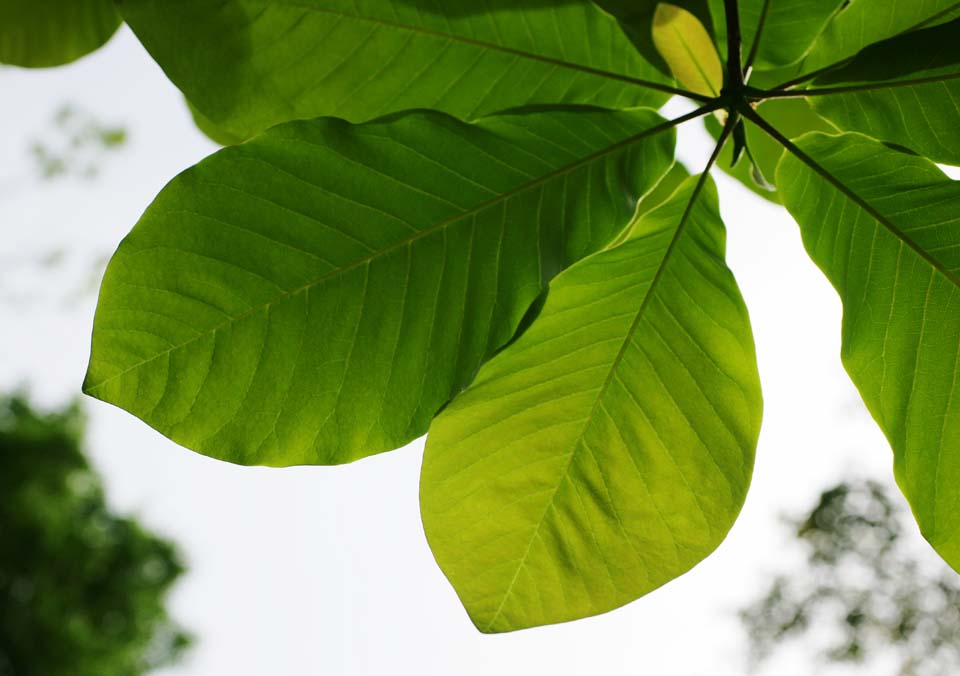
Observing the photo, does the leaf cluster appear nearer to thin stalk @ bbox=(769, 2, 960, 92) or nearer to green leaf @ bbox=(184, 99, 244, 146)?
thin stalk @ bbox=(769, 2, 960, 92)

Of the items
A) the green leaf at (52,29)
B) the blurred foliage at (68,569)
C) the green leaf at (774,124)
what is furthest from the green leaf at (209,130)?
the blurred foliage at (68,569)

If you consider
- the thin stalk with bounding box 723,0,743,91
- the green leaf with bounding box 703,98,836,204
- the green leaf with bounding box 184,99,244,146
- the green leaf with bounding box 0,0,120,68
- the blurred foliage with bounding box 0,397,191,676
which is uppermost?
the blurred foliage with bounding box 0,397,191,676

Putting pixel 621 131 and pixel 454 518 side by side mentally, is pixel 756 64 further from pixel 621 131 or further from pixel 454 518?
pixel 454 518

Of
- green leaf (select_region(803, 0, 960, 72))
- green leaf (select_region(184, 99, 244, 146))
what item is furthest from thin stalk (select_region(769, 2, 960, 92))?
green leaf (select_region(184, 99, 244, 146))

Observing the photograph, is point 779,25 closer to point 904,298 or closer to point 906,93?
point 906,93

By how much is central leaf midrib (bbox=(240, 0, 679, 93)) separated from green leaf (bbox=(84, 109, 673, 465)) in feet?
0.17

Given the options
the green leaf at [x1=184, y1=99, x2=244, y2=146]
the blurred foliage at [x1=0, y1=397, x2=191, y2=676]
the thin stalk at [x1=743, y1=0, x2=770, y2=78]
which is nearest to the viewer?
the thin stalk at [x1=743, y1=0, x2=770, y2=78]

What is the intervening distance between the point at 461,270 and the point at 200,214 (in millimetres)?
168

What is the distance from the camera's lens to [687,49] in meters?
0.59

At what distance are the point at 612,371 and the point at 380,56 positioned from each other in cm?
28

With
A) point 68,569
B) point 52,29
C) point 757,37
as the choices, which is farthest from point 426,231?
point 68,569

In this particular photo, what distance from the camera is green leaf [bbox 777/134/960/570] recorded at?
59 centimetres

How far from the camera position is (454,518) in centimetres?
66

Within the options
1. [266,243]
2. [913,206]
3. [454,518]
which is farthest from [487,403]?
[913,206]
